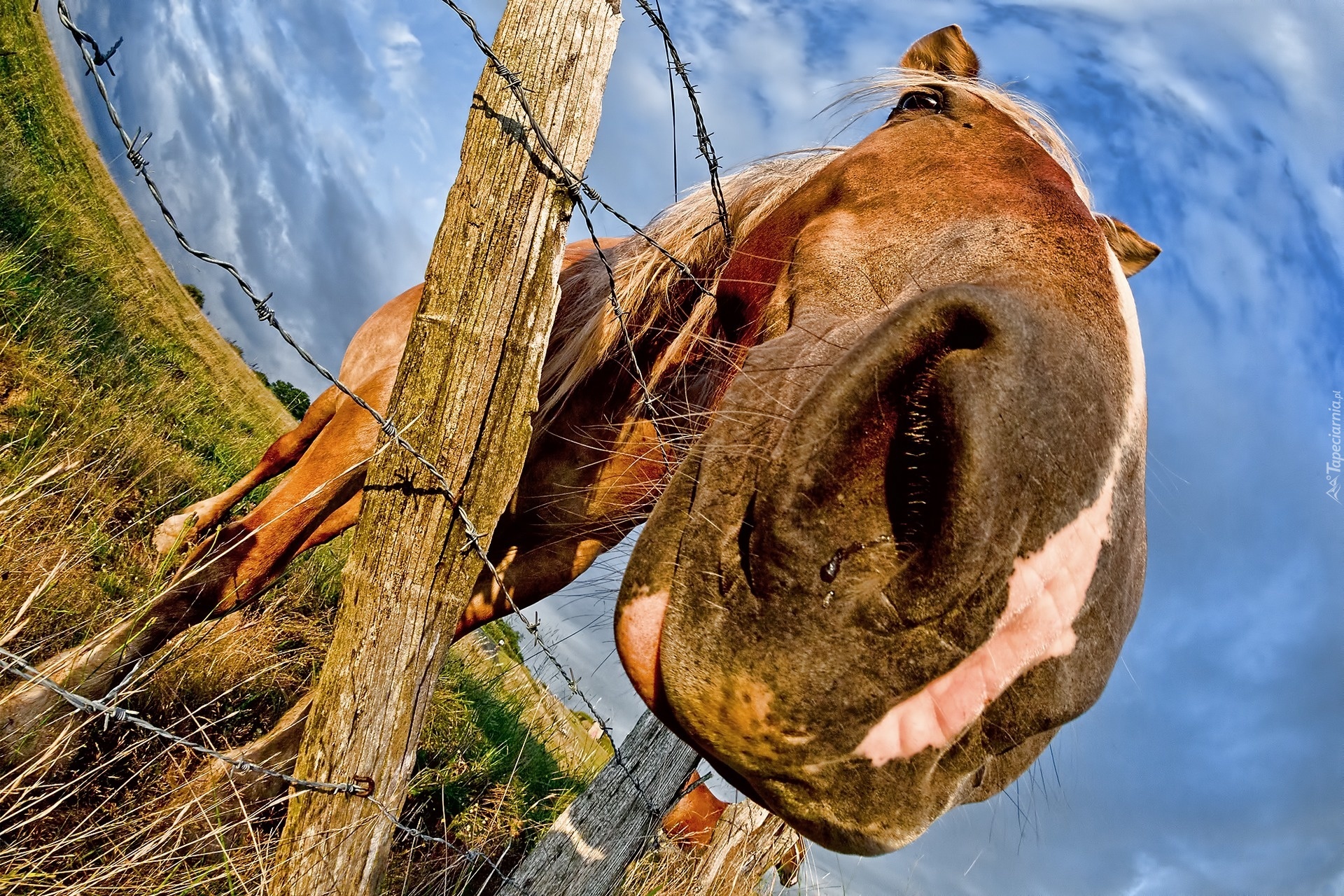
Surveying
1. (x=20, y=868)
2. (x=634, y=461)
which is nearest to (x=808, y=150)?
(x=634, y=461)

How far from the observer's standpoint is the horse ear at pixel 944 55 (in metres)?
2.25

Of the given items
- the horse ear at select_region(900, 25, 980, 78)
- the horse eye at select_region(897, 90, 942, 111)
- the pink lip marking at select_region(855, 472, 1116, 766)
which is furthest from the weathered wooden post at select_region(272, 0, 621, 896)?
the horse ear at select_region(900, 25, 980, 78)

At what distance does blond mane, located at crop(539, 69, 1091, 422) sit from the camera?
86.9 inches

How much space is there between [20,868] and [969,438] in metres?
2.13

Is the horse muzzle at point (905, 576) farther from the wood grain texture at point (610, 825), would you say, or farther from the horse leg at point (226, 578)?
the wood grain texture at point (610, 825)

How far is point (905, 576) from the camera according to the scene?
99 cm

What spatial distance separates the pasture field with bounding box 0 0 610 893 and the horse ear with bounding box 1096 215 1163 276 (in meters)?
2.91

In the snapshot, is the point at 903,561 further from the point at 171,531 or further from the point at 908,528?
the point at 171,531

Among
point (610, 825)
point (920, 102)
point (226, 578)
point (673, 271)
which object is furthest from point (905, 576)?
point (610, 825)

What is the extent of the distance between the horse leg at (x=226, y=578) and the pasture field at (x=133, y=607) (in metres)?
0.11

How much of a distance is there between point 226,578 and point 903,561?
8.40 feet

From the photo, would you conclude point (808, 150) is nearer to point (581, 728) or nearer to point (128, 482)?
point (128, 482)

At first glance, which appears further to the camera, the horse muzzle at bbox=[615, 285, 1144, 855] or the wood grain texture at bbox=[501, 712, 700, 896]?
the wood grain texture at bbox=[501, 712, 700, 896]

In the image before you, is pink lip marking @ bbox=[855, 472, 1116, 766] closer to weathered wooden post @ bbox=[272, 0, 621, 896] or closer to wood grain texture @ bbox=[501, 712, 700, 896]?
weathered wooden post @ bbox=[272, 0, 621, 896]
